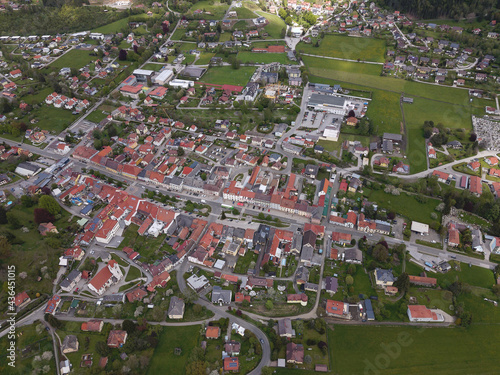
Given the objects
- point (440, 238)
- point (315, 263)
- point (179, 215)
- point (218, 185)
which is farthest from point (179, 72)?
point (440, 238)

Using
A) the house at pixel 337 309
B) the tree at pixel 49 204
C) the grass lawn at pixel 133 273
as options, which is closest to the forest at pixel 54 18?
the tree at pixel 49 204

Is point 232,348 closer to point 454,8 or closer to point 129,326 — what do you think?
point 129,326

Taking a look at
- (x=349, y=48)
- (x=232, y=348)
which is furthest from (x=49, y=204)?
(x=349, y=48)

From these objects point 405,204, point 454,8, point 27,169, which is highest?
point 454,8

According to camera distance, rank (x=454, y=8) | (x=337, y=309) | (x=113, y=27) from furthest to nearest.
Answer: (x=113, y=27), (x=454, y=8), (x=337, y=309)

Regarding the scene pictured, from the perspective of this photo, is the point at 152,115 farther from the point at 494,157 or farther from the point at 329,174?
the point at 494,157

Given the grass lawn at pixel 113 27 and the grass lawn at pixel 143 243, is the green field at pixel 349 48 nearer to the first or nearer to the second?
the grass lawn at pixel 113 27

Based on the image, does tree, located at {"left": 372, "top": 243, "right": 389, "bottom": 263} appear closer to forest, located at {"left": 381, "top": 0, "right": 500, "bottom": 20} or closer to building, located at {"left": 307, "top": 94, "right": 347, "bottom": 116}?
building, located at {"left": 307, "top": 94, "right": 347, "bottom": 116}

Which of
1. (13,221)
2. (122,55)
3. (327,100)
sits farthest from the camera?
(122,55)

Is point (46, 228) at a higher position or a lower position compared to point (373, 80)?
lower
